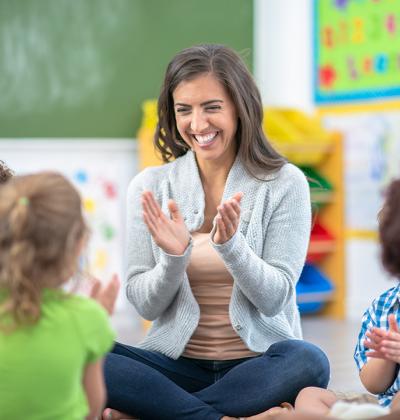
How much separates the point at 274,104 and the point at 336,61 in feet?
1.53

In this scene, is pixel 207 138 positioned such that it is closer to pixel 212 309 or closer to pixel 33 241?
pixel 212 309

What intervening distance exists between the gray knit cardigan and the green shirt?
605 millimetres

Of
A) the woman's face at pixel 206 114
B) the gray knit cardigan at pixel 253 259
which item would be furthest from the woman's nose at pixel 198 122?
the gray knit cardigan at pixel 253 259

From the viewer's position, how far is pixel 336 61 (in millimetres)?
4566

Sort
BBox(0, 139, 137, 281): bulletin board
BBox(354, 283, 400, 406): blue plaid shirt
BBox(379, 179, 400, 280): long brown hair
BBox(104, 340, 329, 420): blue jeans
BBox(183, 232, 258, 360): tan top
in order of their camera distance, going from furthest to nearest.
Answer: BBox(0, 139, 137, 281): bulletin board
BBox(183, 232, 258, 360): tan top
BBox(104, 340, 329, 420): blue jeans
BBox(354, 283, 400, 406): blue plaid shirt
BBox(379, 179, 400, 280): long brown hair

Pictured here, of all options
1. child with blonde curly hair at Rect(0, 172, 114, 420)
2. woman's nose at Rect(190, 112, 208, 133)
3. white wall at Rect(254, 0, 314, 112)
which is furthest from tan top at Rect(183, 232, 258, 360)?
white wall at Rect(254, 0, 314, 112)

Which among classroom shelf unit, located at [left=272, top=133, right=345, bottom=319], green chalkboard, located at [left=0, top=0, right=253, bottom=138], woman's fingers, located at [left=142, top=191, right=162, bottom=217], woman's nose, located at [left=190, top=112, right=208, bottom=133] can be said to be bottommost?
classroom shelf unit, located at [left=272, top=133, right=345, bottom=319]

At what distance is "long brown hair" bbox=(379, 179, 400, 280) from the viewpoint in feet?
5.26

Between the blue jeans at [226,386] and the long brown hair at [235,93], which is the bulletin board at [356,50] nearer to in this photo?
the long brown hair at [235,93]

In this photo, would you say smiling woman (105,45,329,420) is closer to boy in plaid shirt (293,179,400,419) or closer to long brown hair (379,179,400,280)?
boy in plaid shirt (293,179,400,419)

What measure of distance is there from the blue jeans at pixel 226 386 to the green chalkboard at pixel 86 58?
229 cm

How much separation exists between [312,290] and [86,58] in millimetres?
1600

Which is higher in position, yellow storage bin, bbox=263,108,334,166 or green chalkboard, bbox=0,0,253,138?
green chalkboard, bbox=0,0,253,138

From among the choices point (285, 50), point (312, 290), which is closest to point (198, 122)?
A: point (312, 290)
